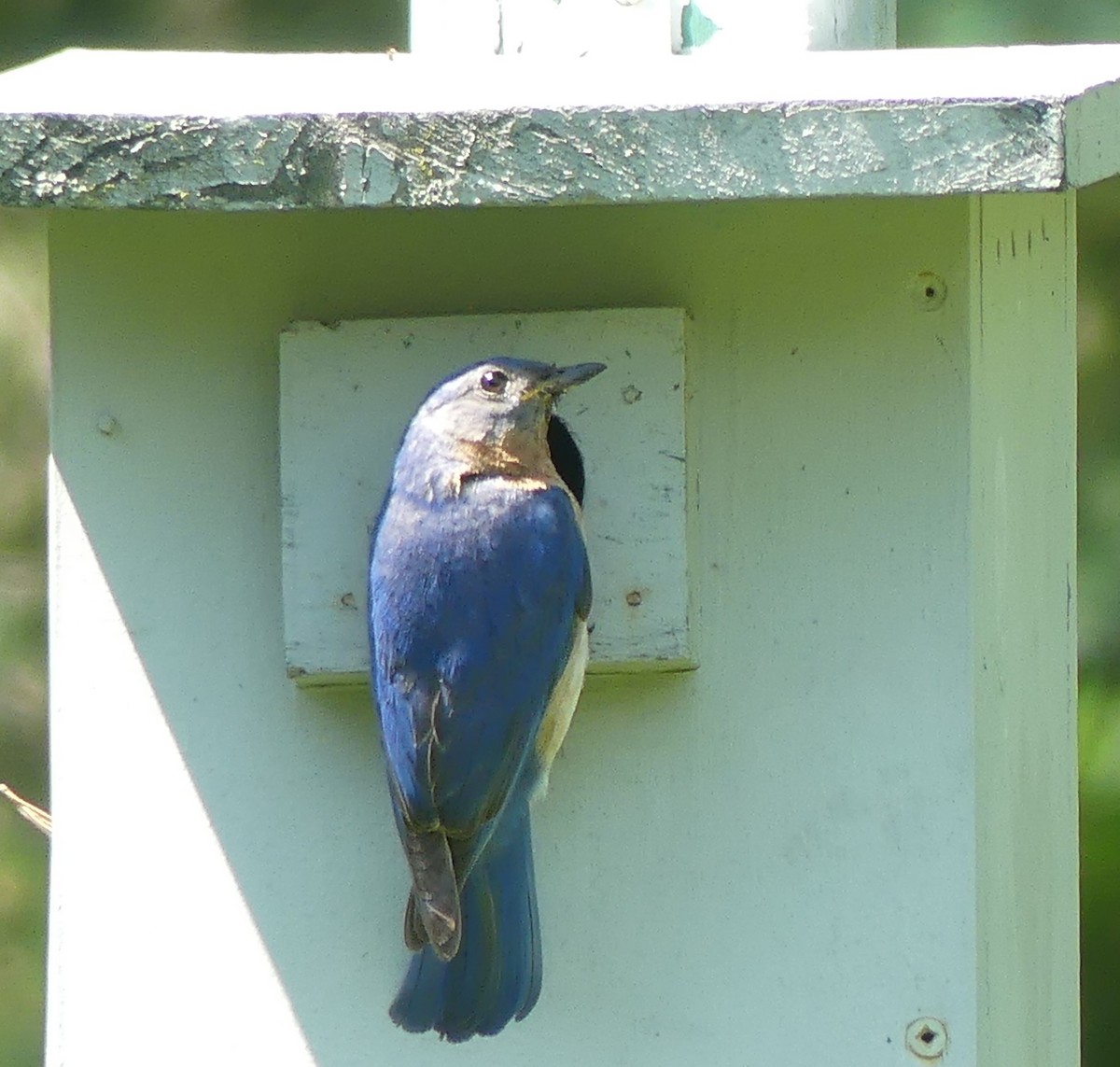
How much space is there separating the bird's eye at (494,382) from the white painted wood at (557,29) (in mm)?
564

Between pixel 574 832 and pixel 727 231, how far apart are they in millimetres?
688

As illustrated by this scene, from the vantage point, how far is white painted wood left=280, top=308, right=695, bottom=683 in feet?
8.96

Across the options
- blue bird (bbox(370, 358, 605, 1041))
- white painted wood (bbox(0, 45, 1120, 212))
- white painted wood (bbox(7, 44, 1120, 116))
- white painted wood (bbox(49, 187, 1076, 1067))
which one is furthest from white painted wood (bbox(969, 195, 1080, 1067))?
blue bird (bbox(370, 358, 605, 1041))

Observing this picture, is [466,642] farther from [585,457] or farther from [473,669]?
[585,457]

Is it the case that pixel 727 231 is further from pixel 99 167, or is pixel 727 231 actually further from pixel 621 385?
pixel 99 167

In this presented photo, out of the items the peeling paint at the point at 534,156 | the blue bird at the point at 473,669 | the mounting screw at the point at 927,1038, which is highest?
the peeling paint at the point at 534,156

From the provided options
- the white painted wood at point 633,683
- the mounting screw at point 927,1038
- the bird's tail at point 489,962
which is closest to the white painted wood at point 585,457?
the white painted wood at point 633,683

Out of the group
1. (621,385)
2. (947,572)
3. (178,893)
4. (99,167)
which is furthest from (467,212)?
(178,893)

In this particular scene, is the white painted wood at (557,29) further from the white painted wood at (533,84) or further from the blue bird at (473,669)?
the blue bird at (473,669)

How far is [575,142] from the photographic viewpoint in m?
2.41

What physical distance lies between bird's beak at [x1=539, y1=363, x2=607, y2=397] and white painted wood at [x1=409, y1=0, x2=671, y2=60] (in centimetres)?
54

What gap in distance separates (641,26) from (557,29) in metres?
0.11

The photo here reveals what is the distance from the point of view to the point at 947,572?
2730 millimetres

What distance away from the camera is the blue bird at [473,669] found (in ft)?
8.54
